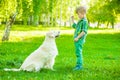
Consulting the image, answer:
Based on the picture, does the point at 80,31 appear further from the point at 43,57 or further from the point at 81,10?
the point at 43,57

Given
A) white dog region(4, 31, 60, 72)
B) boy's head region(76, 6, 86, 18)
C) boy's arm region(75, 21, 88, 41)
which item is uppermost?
boy's head region(76, 6, 86, 18)

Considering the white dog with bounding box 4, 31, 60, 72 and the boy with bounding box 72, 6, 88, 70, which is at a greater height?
the boy with bounding box 72, 6, 88, 70

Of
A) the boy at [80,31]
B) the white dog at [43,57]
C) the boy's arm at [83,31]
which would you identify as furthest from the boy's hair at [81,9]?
the white dog at [43,57]

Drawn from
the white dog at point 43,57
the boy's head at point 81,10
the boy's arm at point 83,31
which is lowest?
the white dog at point 43,57

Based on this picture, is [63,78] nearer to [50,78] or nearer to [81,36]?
[50,78]

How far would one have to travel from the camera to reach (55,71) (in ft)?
44.5

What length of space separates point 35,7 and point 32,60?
17284mm

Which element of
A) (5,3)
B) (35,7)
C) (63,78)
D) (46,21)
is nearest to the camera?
(63,78)

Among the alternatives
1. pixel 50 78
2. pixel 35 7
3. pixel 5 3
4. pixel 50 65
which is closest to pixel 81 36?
pixel 50 65

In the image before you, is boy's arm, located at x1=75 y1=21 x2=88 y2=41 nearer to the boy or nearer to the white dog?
the boy

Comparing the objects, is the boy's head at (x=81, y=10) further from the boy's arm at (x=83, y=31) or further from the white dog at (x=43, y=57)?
the white dog at (x=43, y=57)

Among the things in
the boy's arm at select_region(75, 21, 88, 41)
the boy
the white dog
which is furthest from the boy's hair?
the white dog

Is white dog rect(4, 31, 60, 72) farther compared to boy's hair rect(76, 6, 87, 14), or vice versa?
boy's hair rect(76, 6, 87, 14)

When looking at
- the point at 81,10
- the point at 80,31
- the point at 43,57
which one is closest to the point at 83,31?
the point at 80,31
